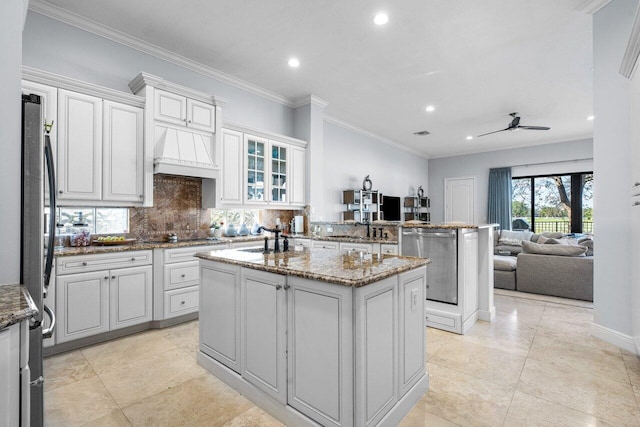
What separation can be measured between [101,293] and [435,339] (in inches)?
127

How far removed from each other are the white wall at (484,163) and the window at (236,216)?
6763mm

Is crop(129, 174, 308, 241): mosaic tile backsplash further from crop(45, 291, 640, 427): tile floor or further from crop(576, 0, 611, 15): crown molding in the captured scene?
crop(576, 0, 611, 15): crown molding

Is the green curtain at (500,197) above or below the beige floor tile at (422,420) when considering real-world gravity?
above

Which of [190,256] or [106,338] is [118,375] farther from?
[190,256]

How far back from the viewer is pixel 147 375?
7.95 ft

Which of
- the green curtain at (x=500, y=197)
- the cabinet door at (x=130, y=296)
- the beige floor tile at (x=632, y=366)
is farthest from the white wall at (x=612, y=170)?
the green curtain at (x=500, y=197)

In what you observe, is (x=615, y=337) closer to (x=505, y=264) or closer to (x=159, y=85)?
(x=505, y=264)

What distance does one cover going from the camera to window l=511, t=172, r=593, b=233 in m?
7.71

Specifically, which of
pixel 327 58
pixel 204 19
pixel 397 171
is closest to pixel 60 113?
pixel 204 19

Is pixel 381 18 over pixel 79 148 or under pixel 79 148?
over

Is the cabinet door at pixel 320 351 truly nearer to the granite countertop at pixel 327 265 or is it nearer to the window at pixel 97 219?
the granite countertop at pixel 327 265

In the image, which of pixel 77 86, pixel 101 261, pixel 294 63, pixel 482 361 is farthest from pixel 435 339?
pixel 77 86

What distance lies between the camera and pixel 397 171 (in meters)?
8.49

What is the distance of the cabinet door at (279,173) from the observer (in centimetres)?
483
